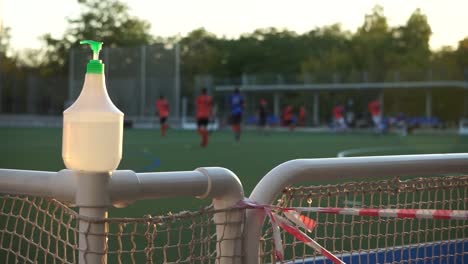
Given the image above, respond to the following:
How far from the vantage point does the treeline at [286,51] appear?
64188mm

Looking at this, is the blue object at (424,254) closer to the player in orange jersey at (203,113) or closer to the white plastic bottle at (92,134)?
the white plastic bottle at (92,134)

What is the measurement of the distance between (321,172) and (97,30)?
78.3 m

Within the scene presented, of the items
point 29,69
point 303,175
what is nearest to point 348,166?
point 303,175

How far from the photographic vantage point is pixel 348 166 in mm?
2393

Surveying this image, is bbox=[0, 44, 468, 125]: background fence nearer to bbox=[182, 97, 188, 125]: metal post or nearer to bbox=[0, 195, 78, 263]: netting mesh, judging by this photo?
bbox=[182, 97, 188, 125]: metal post

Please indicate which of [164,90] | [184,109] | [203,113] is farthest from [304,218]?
[184,109]

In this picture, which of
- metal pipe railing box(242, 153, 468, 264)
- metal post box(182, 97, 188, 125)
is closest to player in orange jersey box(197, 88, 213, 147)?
metal pipe railing box(242, 153, 468, 264)

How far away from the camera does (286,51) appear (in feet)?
287

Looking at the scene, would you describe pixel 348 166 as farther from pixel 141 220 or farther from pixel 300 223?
pixel 141 220

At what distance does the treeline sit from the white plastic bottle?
176ft

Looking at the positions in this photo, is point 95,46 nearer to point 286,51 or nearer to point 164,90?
point 164,90

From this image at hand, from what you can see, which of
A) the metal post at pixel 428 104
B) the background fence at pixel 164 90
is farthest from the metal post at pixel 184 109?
the metal post at pixel 428 104

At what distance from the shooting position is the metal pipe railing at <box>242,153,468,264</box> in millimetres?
2188

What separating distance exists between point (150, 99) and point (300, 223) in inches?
1595
